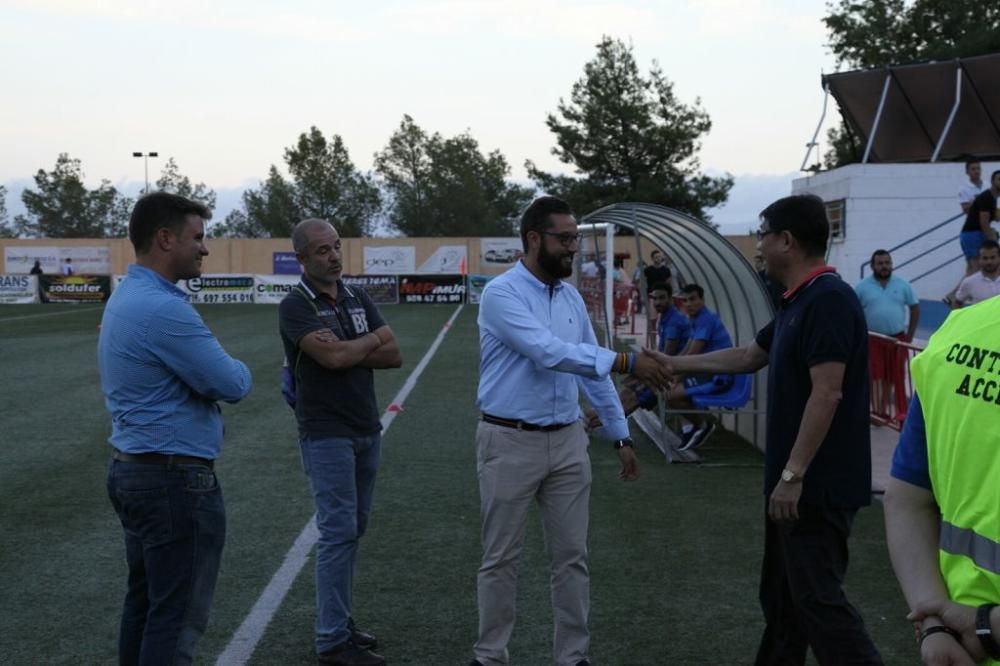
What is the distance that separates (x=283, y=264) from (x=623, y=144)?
2684 centimetres

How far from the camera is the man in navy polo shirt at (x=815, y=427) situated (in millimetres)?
4312

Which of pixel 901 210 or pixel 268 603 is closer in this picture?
pixel 268 603

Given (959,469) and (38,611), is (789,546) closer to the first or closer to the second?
(959,469)

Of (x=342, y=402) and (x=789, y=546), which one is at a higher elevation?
(x=342, y=402)

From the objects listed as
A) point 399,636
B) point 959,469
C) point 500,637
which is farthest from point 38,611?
point 959,469

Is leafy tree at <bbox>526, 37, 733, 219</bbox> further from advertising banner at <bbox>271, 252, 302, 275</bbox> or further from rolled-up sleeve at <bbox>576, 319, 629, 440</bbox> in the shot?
rolled-up sleeve at <bbox>576, 319, 629, 440</bbox>

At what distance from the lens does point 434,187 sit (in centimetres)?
8838

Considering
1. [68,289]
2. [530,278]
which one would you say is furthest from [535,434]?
[68,289]

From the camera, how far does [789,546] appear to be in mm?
4477

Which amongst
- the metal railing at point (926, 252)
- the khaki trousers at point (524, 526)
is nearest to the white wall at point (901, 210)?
the metal railing at point (926, 252)

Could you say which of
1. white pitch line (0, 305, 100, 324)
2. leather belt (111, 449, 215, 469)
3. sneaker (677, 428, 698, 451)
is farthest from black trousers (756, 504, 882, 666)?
white pitch line (0, 305, 100, 324)

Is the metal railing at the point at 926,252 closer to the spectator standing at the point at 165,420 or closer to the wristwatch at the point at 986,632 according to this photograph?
the spectator standing at the point at 165,420

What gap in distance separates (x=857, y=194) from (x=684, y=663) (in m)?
22.9

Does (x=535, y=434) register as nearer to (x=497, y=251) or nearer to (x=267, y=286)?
(x=267, y=286)
